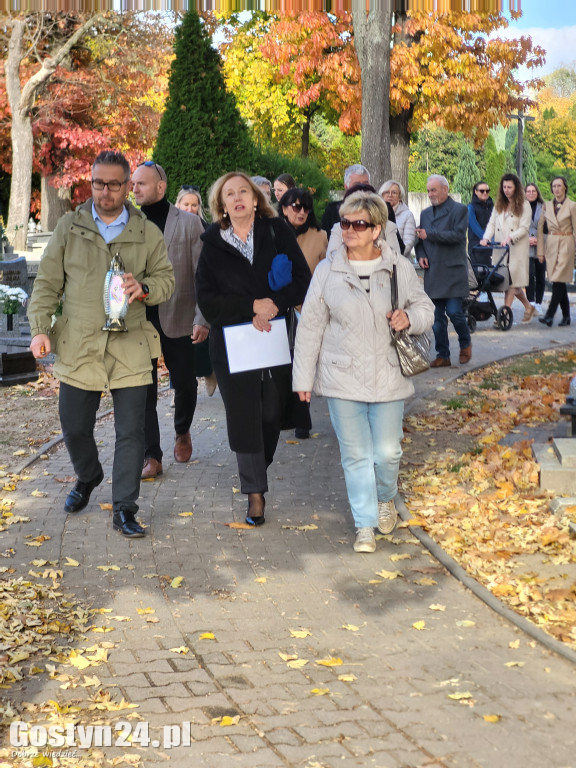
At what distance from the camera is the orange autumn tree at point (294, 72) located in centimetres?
2677

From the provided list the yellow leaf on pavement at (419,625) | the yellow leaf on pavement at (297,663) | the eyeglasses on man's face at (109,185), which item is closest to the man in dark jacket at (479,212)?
the eyeglasses on man's face at (109,185)

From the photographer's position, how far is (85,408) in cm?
652

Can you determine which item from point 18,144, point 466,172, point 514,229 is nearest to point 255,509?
point 514,229

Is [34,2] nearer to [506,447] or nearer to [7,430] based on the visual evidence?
[7,430]

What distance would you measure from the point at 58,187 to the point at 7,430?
2505cm

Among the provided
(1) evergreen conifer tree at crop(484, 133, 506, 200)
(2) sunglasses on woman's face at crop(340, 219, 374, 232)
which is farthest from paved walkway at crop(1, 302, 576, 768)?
(1) evergreen conifer tree at crop(484, 133, 506, 200)

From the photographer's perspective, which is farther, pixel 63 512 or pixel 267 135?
pixel 267 135

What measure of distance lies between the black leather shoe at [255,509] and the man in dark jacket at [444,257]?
6.07m

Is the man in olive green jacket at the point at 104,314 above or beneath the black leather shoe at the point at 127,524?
above

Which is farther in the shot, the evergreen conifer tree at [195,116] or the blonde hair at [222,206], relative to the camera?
the evergreen conifer tree at [195,116]

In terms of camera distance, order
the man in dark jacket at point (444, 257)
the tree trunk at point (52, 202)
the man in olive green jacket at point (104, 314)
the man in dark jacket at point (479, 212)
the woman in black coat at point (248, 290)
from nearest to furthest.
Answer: the man in olive green jacket at point (104, 314) < the woman in black coat at point (248, 290) < the man in dark jacket at point (444, 257) < the man in dark jacket at point (479, 212) < the tree trunk at point (52, 202)

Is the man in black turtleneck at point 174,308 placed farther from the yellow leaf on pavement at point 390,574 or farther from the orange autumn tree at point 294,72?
the orange autumn tree at point 294,72

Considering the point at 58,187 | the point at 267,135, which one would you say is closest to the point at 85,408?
the point at 58,187

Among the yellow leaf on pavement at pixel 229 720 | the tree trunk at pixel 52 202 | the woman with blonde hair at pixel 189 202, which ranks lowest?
the yellow leaf on pavement at pixel 229 720
